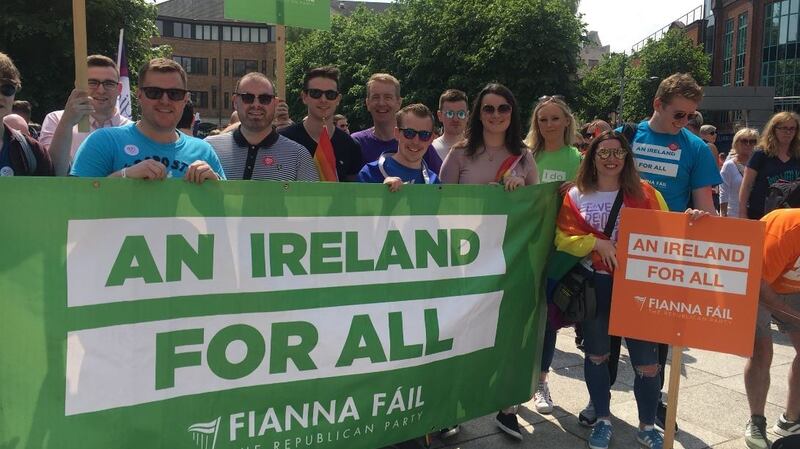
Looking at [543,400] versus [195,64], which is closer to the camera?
[543,400]

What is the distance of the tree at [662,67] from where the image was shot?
51.5 m

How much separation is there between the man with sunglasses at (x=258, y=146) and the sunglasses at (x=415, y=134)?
1.84 feet

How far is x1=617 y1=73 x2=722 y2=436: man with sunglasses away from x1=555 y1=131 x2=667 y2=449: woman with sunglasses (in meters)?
0.36

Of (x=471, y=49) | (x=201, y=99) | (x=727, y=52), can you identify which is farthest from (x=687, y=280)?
(x=201, y=99)

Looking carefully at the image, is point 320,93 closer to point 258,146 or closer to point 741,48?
point 258,146

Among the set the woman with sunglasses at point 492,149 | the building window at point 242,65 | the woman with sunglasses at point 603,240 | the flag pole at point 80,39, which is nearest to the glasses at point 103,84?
the flag pole at point 80,39

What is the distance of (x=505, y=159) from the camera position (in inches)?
148

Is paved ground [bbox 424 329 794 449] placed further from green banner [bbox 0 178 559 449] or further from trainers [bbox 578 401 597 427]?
green banner [bbox 0 178 559 449]

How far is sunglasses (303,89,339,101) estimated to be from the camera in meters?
3.97

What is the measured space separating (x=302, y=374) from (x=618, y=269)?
1.69 metres

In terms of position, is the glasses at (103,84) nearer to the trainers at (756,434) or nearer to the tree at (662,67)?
the trainers at (756,434)

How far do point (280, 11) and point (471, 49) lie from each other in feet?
82.7

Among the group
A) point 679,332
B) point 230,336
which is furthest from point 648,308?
point 230,336

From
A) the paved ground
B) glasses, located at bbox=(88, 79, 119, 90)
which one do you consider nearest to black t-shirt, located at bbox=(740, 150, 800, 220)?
the paved ground
